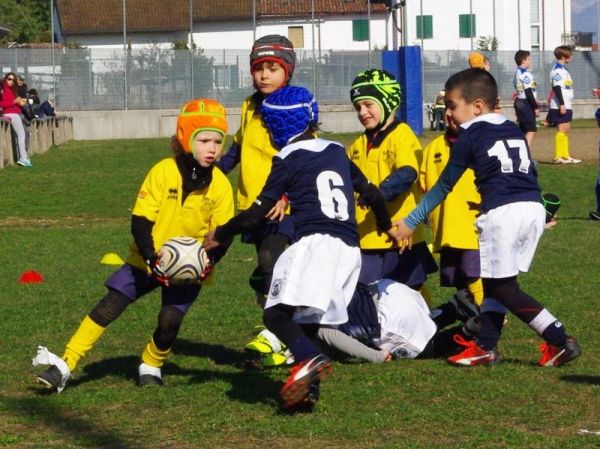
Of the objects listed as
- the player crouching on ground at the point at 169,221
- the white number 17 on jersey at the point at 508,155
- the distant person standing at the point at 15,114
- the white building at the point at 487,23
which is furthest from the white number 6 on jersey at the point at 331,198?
the white building at the point at 487,23

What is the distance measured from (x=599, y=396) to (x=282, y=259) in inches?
67.5

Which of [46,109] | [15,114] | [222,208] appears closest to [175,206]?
[222,208]

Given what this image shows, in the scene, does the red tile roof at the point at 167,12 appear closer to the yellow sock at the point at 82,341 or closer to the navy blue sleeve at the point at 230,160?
the navy blue sleeve at the point at 230,160

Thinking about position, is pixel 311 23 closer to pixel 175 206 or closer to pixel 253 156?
pixel 253 156

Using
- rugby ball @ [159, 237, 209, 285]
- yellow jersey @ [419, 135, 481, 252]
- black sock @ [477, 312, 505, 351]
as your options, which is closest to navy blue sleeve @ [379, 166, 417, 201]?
yellow jersey @ [419, 135, 481, 252]

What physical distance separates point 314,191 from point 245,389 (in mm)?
1206

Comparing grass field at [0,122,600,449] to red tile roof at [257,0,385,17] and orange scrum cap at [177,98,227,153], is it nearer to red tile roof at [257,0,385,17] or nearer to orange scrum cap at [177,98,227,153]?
orange scrum cap at [177,98,227,153]

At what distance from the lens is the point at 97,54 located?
40.3m

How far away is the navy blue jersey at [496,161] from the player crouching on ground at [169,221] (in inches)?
52.8

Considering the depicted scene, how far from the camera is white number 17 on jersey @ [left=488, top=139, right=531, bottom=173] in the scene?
275 inches

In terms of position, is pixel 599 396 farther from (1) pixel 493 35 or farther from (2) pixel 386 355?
(1) pixel 493 35

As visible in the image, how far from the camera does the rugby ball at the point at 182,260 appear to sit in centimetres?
650

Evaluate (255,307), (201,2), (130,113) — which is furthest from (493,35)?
(255,307)

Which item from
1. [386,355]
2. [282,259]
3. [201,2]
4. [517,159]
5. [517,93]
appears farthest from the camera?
[201,2]
